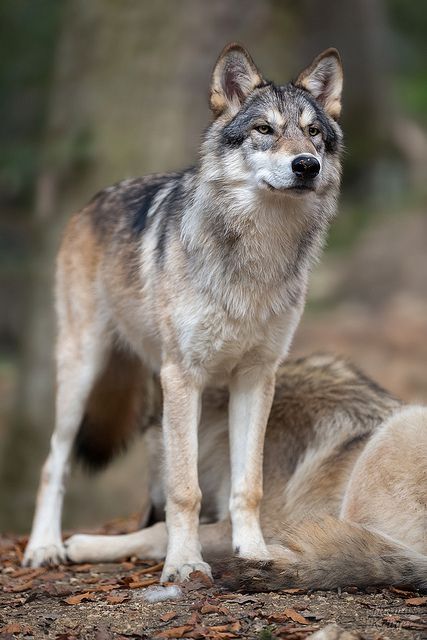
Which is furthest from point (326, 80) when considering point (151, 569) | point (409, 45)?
point (409, 45)

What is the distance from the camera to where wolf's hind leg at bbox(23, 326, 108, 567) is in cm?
596

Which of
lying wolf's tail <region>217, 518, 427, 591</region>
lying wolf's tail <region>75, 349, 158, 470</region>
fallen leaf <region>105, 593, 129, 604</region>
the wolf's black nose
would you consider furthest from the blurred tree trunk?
lying wolf's tail <region>217, 518, 427, 591</region>

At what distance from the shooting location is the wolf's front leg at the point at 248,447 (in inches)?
200

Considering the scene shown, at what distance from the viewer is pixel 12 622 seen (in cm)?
424

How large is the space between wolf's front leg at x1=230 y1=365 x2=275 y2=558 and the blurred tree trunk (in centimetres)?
482

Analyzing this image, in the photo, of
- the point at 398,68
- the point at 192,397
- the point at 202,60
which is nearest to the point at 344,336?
the point at 202,60

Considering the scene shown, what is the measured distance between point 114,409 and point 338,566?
2.46m

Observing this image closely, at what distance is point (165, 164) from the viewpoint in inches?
382

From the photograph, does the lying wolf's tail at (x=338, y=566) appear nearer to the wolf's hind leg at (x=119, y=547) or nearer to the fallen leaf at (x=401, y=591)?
the fallen leaf at (x=401, y=591)

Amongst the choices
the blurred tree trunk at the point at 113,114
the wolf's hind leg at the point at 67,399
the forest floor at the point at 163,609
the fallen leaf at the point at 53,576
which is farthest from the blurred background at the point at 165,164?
the fallen leaf at the point at 53,576

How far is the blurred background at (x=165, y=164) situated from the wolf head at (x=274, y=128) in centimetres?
453

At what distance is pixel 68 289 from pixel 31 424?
4.05 m

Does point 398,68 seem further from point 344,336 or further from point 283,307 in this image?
point 283,307

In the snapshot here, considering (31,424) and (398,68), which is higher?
(398,68)
